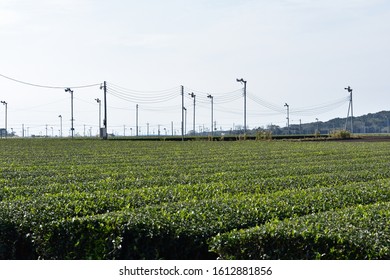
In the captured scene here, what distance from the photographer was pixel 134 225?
6.30m

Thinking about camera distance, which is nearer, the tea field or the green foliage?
the green foliage

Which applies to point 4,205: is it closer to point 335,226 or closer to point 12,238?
point 12,238

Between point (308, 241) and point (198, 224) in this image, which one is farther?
point (198, 224)

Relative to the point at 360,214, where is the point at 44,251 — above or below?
below

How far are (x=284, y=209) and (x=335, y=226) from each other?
1384mm

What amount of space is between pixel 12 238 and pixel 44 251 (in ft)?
1.70

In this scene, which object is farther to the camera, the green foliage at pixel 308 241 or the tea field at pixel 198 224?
the tea field at pixel 198 224

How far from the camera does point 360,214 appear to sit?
6.74 metres

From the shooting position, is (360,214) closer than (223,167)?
Yes
